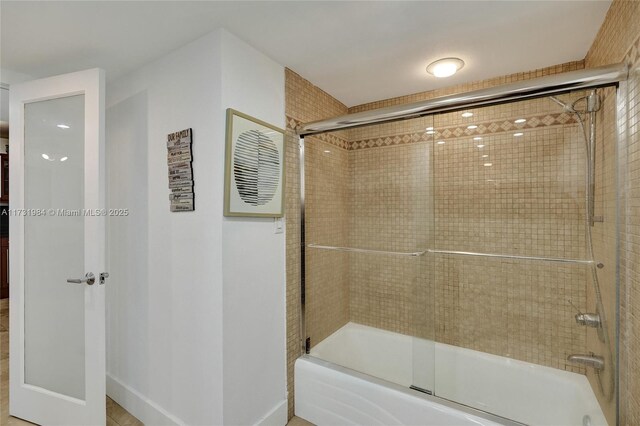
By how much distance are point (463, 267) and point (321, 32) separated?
176cm

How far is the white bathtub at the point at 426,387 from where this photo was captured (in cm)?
155

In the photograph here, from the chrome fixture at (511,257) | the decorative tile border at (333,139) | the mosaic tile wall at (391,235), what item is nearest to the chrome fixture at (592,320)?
the chrome fixture at (511,257)

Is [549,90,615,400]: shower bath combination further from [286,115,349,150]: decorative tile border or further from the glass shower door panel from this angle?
[286,115,349,150]: decorative tile border

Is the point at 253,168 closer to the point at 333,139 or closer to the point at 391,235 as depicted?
the point at 333,139

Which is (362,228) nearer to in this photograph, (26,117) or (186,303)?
(186,303)

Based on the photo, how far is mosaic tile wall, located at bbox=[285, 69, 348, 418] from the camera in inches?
76.9

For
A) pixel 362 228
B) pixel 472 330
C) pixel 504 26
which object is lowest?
pixel 472 330

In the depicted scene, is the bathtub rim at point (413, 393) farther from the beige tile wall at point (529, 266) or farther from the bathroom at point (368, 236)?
the beige tile wall at point (529, 266)

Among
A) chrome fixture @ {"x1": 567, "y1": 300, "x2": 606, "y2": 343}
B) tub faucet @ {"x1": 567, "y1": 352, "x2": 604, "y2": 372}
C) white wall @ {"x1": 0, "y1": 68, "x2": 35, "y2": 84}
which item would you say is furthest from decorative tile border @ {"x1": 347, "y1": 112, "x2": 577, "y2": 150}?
white wall @ {"x1": 0, "y1": 68, "x2": 35, "y2": 84}

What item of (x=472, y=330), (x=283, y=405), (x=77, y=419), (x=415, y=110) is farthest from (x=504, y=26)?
(x=77, y=419)

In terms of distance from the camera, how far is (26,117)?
6.02 ft

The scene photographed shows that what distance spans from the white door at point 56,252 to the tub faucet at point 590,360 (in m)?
2.60

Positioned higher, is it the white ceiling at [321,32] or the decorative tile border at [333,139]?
the white ceiling at [321,32]

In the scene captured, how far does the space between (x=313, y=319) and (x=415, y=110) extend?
5.08ft
